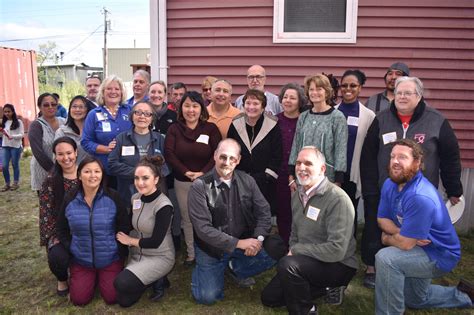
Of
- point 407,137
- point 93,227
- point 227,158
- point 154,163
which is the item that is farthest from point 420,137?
point 93,227

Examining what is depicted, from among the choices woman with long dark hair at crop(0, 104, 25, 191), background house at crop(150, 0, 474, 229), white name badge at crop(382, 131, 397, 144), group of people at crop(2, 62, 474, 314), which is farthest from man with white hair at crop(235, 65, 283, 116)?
woman with long dark hair at crop(0, 104, 25, 191)

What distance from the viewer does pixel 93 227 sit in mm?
3180

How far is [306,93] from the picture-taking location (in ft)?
12.1

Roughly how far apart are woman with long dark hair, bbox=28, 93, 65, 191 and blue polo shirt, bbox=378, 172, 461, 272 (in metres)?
3.27

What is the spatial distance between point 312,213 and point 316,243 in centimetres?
24

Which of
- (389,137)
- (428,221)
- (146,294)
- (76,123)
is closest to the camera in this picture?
(428,221)

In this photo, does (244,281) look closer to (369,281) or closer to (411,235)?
(369,281)

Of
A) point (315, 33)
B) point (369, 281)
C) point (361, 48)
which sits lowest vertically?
point (369, 281)

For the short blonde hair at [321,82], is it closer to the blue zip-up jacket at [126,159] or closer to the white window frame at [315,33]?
the blue zip-up jacket at [126,159]

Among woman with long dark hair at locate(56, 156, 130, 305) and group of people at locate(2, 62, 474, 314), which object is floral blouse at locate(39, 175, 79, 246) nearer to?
group of people at locate(2, 62, 474, 314)

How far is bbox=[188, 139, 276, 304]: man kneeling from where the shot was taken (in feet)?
10.5

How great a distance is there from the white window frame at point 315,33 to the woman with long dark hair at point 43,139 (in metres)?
2.87

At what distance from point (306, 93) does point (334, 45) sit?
1720mm

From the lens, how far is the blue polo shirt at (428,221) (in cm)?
268
